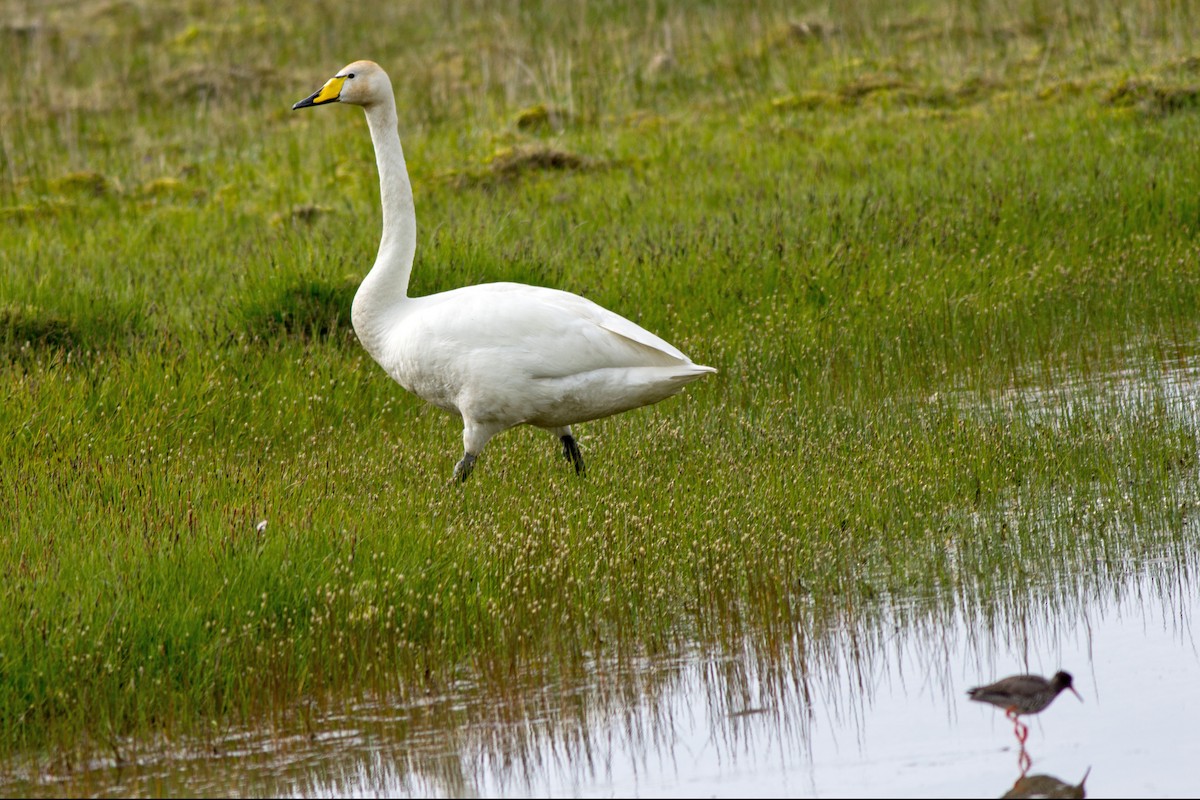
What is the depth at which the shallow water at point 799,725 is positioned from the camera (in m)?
4.83

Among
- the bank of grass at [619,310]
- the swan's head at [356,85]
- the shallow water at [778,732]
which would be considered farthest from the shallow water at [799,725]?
the swan's head at [356,85]

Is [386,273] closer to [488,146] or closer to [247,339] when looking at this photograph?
[247,339]

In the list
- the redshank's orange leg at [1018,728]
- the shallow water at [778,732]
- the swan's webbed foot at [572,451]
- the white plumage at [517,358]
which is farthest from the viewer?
the swan's webbed foot at [572,451]

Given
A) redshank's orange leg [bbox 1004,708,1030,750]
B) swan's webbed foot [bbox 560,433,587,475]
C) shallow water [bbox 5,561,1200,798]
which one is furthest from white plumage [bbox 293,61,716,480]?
redshank's orange leg [bbox 1004,708,1030,750]

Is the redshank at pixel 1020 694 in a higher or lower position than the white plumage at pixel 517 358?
lower

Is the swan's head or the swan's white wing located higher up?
the swan's head

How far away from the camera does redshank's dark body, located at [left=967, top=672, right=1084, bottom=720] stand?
489 centimetres

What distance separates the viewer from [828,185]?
13.4m

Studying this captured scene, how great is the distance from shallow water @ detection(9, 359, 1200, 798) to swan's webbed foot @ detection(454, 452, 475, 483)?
2.08m

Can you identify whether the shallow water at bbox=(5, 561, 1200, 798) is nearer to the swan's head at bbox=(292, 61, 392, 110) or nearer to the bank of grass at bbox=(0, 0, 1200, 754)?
the bank of grass at bbox=(0, 0, 1200, 754)

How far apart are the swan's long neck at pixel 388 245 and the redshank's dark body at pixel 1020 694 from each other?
4.03 meters

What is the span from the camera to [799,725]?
5.22 m

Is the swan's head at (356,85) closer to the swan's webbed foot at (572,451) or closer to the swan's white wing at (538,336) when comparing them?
the swan's white wing at (538,336)

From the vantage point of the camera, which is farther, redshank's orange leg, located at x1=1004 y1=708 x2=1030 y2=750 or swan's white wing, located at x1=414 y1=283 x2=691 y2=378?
swan's white wing, located at x1=414 y1=283 x2=691 y2=378
